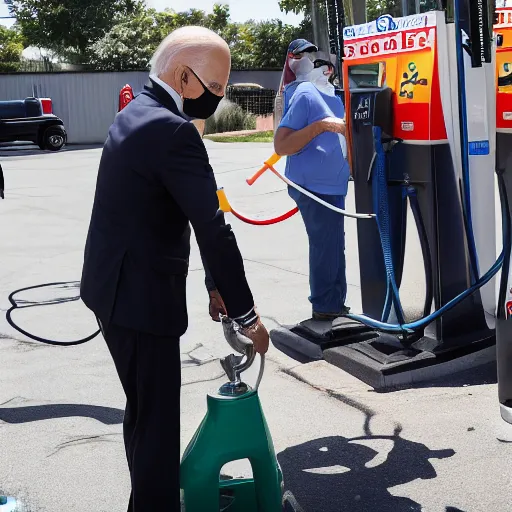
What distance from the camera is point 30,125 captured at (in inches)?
842

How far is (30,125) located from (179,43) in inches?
777

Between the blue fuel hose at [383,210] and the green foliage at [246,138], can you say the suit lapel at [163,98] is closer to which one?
Result: the blue fuel hose at [383,210]

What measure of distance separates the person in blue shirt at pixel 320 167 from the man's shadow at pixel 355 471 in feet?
4.69

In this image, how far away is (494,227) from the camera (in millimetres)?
4785

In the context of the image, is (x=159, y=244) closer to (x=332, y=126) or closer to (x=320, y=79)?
(x=332, y=126)

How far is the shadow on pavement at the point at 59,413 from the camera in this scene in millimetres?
4301

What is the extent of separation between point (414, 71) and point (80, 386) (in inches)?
99.9

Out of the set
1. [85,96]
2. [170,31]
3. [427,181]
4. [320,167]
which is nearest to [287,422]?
[427,181]

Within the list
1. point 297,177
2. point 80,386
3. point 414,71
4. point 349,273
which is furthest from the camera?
point 349,273

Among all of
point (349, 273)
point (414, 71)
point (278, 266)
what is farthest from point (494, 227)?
point (278, 266)

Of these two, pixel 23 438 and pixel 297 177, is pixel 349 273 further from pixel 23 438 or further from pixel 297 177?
pixel 23 438

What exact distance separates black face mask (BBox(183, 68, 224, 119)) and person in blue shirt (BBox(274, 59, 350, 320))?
214 centimetres

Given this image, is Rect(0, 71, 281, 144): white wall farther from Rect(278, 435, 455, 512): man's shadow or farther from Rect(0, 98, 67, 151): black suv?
Rect(278, 435, 455, 512): man's shadow

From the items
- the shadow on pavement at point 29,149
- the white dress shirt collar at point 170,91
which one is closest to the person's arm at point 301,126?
the white dress shirt collar at point 170,91
